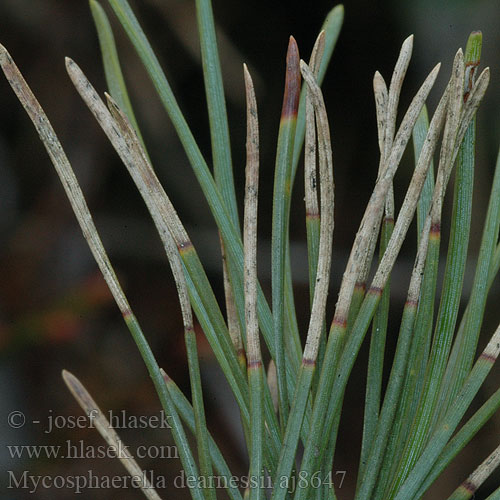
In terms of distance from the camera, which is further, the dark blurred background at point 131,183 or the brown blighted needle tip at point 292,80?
the dark blurred background at point 131,183

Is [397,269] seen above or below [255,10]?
below

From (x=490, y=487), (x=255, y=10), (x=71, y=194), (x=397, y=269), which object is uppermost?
(x=255, y=10)

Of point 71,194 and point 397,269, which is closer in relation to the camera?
point 71,194

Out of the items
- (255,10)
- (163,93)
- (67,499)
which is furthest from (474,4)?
(67,499)

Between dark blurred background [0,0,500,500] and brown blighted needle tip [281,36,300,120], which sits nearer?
brown blighted needle tip [281,36,300,120]

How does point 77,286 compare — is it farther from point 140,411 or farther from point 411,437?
point 411,437
